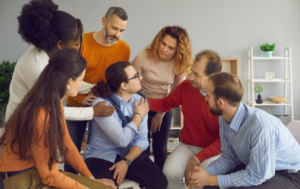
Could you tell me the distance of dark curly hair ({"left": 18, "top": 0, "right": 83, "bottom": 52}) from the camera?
1234 mm

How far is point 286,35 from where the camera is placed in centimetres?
417

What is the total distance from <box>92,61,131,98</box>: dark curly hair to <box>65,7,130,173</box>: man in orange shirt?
0.52 ft

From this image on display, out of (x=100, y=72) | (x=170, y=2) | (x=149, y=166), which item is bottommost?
(x=149, y=166)

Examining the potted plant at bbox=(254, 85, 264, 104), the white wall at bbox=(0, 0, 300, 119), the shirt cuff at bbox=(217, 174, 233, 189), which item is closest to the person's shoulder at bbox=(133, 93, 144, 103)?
the shirt cuff at bbox=(217, 174, 233, 189)

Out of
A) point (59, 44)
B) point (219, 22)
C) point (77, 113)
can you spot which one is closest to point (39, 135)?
point (77, 113)

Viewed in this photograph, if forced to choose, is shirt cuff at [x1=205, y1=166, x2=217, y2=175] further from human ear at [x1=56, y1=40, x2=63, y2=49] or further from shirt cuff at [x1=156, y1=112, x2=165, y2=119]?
human ear at [x1=56, y1=40, x2=63, y2=49]

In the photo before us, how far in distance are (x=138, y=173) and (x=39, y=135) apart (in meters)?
0.70

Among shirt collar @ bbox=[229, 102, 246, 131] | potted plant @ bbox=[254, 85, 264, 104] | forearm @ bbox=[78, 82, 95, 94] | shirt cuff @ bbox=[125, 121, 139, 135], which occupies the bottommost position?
potted plant @ bbox=[254, 85, 264, 104]

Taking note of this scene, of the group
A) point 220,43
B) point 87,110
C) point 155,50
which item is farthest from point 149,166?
point 220,43

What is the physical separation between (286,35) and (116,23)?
3.65 metres

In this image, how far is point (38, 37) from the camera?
48.5 inches

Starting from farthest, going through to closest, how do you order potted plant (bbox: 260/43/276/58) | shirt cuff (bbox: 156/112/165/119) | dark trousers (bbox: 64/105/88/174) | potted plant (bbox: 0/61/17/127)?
potted plant (bbox: 260/43/276/58)
potted plant (bbox: 0/61/17/127)
shirt cuff (bbox: 156/112/165/119)
dark trousers (bbox: 64/105/88/174)

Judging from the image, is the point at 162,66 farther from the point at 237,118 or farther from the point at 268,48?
the point at 268,48

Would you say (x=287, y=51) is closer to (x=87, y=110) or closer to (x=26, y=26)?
(x=87, y=110)
